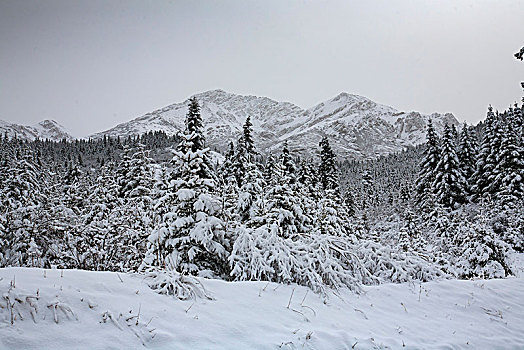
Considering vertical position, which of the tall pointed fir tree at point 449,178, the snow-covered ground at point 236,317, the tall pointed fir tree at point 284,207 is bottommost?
the snow-covered ground at point 236,317

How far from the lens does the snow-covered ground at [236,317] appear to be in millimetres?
3354

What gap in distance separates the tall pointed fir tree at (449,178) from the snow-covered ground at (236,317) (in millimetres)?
30488

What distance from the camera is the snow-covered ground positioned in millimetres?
3354

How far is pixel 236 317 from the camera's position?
4383mm

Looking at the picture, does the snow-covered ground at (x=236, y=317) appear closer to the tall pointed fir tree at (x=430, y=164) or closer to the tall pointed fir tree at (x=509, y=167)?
the tall pointed fir tree at (x=509, y=167)

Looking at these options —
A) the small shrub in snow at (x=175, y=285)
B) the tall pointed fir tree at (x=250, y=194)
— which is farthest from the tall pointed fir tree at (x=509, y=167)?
the small shrub in snow at (x=175, y=285)

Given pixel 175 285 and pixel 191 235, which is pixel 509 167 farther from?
pixel 175 285

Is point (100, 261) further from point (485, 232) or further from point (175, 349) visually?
point (485, 232)

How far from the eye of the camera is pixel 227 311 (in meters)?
4.49

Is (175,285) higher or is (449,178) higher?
(449,178)

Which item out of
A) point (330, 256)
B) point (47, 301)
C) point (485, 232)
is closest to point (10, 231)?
point (47, 301)

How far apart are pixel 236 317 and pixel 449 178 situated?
36.1 metres

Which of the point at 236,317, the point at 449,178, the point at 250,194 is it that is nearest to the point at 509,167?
the point at 449,178

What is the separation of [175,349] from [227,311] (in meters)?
1.12
